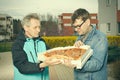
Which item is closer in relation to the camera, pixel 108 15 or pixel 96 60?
pixel 96 60

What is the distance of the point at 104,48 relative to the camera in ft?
6.19

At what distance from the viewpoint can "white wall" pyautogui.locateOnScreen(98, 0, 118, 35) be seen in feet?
23.2

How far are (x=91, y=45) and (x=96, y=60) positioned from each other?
12 cm

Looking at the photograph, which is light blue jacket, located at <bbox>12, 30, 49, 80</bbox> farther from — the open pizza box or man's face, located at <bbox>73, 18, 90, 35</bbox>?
man's face, located at <bbox>73, 18, 90, 35</bbox>

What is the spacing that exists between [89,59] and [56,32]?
485 centimetres

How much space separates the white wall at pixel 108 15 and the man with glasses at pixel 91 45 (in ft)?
16.2

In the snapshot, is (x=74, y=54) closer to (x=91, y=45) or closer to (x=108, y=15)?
(x=91, y=45)

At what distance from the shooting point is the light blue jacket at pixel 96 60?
185cm

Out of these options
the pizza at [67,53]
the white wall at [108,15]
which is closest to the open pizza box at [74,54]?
the pizza at [67,53]

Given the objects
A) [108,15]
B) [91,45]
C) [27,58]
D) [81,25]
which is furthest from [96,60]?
[108,15]

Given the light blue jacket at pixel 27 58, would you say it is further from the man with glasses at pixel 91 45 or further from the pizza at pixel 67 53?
the man with glasses at pixel 91 45

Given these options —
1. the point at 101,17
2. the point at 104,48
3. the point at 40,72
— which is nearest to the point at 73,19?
the point at 104,48

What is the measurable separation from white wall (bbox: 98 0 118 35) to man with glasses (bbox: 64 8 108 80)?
492 centimetres

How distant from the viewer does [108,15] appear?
743 cm
